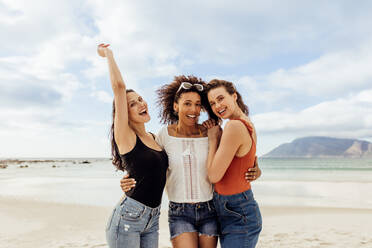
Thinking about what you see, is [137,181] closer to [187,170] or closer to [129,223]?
[129,223]

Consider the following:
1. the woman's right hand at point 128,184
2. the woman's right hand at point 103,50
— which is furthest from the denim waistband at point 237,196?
the woman's right hand at point 103,50

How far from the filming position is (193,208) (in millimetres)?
2871

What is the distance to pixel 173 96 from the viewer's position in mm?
3684

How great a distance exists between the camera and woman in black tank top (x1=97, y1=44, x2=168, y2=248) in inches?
106

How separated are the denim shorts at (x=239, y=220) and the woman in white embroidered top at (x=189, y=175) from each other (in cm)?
15

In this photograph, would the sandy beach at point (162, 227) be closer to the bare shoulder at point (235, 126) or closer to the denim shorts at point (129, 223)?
the denim shorts at point (129, 223)

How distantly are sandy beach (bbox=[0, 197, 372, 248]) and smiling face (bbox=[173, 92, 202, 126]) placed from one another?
4.14 m

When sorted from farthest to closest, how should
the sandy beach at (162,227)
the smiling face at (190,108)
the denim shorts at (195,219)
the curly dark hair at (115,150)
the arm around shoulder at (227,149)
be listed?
the sandy beach at (162,227)
the smiling face at (190,108)
the curly dark hair at (115,150)
the denim shorts at (195,219)
the arm around shoulder at (227,149)

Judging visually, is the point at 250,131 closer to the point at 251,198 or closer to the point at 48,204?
the point at 251,198

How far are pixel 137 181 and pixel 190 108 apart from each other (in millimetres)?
944

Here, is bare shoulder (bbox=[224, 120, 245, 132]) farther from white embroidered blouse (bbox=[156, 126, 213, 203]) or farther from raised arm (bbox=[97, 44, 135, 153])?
raised arm (bbox=[97, 44, 135, 153])

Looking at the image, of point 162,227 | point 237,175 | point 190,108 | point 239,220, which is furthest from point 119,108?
point 162,227

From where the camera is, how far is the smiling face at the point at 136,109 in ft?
10.1

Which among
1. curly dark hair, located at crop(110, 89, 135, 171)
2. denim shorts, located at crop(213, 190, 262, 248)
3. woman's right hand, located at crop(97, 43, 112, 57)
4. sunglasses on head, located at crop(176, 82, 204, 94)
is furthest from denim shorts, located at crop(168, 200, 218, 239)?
woman's right hand, located at crop(97, 43, 112, 57)
